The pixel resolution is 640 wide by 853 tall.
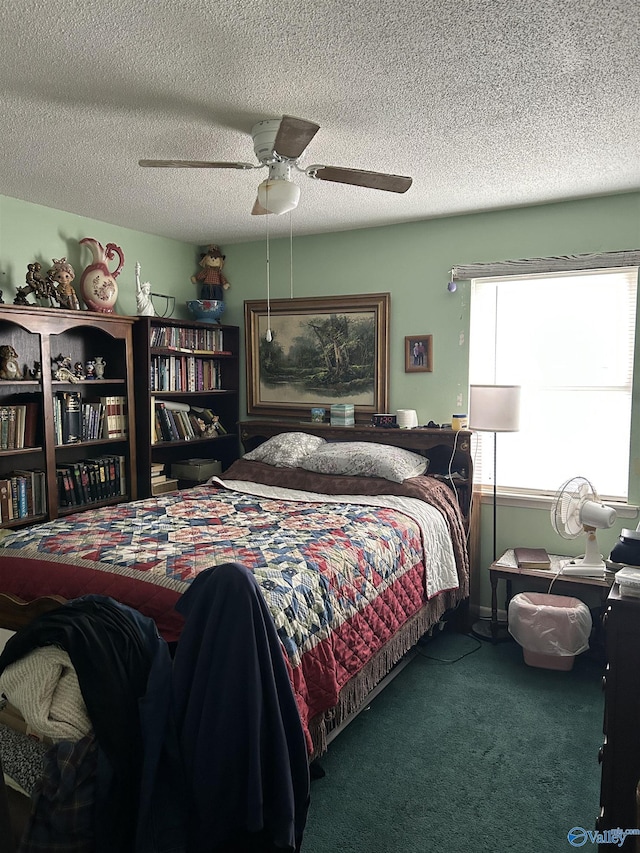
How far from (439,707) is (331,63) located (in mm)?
2681

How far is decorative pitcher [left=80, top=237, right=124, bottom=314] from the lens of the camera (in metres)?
3.89

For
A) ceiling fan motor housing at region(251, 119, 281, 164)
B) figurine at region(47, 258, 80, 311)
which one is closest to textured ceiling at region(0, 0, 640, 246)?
ceiling fan motor housing at region(251, 119, 281, 164)

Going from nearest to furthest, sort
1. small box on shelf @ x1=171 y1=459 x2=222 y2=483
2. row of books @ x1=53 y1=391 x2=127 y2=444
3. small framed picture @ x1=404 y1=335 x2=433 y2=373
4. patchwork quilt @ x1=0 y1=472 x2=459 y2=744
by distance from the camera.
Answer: patchwork quilt @ x1=0 y1=472 x2=459 y2=744
row of books @ x1=53 y1=391 x2=127 y2=444
small framed picture @ x1=404 y1=335 x2=433 y2=373
small box on shelf @ x1=171 y1=459 x2=222 y2=483

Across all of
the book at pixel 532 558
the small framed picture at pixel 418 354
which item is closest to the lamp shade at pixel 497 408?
the small framed picture at pixel 418 354

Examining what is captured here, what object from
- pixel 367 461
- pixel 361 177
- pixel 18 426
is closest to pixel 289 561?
pixel 367 461

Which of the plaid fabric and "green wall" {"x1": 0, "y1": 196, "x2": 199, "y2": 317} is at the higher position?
"green wall" {"x1": 0, "y1": 196, "x2": 199, "y2": 317}

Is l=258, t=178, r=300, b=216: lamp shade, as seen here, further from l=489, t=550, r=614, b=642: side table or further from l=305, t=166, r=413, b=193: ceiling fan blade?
l=489, t=550, r=614, b=642: side table

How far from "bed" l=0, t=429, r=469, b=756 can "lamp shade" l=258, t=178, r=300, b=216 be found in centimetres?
142

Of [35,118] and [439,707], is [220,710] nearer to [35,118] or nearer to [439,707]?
[439,707]

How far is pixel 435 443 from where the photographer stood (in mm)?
3988

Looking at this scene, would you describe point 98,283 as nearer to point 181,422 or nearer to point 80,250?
point 80,250

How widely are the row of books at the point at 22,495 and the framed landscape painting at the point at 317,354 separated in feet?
5.78

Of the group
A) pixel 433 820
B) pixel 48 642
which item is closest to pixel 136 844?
pixel 48 642
